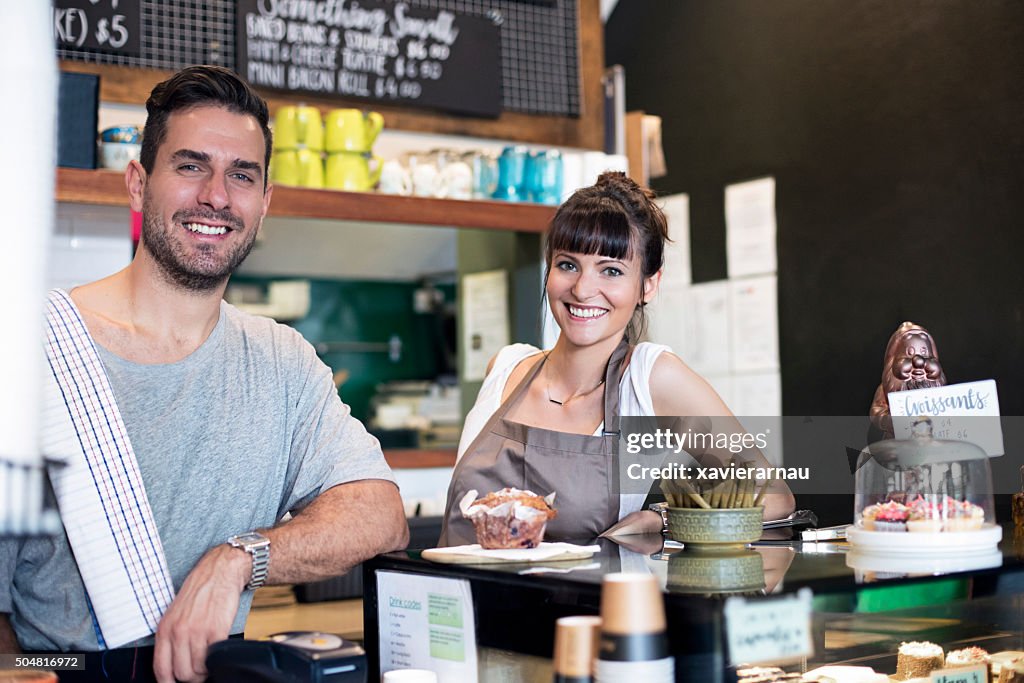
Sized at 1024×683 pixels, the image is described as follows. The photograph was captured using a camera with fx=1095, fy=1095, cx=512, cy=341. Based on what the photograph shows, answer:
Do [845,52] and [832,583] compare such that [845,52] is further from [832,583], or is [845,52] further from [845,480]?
[832,583]

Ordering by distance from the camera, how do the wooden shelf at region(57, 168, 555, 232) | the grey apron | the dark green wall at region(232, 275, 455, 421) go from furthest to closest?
1. the dark green wall at region(232, 275, 455, 421)
2. the wooden shelf at region(57, 168, 555, 232)
3. the grey apron

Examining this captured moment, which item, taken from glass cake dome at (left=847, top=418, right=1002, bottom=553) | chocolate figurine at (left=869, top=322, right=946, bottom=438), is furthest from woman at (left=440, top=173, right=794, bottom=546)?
glass cake dome at (left=847, top=418, right=1002, bottom=553)

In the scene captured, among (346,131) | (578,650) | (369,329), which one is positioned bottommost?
(578,650)

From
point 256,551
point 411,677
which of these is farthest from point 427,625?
point 256,551

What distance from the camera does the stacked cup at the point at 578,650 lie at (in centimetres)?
106

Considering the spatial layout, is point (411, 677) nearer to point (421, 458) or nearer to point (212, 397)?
point (212, 397)

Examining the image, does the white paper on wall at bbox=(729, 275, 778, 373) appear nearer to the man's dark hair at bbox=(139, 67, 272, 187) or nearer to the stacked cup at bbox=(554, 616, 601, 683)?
the man's dark hair at bbox=(139, 67, 272, 187)

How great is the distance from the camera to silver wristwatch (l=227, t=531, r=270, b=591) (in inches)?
58.4

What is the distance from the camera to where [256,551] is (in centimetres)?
148

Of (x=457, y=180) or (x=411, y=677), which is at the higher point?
(x=457, y=180)

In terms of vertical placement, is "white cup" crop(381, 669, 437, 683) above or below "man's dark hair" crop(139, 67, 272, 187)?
below

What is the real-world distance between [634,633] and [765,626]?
0.40 feet

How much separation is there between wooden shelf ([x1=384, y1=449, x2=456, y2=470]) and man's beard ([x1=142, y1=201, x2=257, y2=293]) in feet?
6.49

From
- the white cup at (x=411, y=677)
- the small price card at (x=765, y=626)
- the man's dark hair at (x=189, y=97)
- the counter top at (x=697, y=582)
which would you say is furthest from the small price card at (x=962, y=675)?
the man's dark hair at (x=189, y=97)
